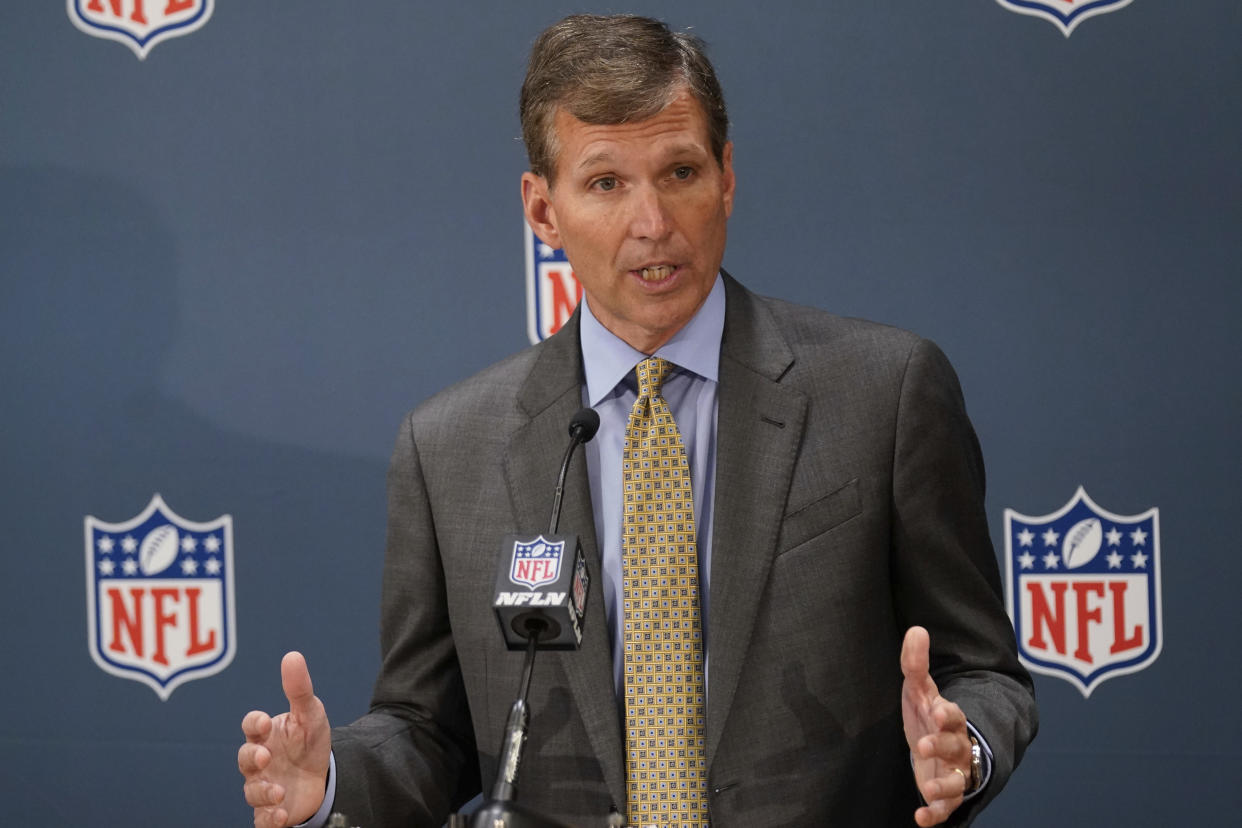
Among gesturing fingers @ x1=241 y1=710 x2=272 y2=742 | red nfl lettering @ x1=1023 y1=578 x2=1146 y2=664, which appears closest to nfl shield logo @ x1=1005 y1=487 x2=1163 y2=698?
red nfl lettering @ x1=1023 y1=578 x2=1146 y2=664

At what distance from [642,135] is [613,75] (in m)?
0.09

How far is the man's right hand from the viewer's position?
5.17 feet

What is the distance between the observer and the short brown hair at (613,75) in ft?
6.11

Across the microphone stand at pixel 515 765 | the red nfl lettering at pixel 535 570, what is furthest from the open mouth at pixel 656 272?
the red nfl lettering at pixel 535 570

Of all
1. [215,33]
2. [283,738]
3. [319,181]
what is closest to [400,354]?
[319,181]

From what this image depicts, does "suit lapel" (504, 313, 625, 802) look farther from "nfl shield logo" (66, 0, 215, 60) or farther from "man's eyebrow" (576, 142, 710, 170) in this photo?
"nfl shield logo" (66, 0, 215, 60)

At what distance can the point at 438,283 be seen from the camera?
3.07 m

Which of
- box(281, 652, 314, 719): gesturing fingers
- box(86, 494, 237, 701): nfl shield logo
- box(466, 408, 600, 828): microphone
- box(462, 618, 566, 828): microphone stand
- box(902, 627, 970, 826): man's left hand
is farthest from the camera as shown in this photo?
box(86, 494, 237, 701): nfl shield logo

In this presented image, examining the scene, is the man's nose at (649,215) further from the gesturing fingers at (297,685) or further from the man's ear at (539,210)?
the gesturing fingers at (297,685)

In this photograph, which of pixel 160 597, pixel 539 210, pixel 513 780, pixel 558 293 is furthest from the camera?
pixel 160 597

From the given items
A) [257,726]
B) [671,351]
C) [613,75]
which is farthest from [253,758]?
[613,75]

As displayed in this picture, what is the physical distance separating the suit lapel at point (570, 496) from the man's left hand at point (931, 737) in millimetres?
429

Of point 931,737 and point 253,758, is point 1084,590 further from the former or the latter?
point 253,758

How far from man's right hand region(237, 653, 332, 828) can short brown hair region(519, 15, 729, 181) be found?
32.3 inches
